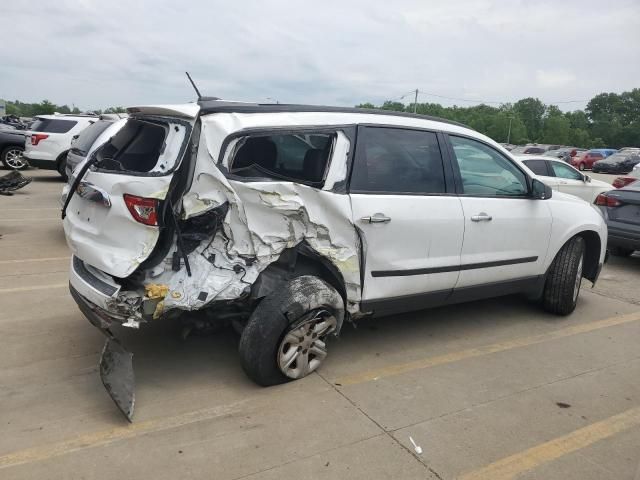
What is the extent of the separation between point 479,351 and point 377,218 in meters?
1.53

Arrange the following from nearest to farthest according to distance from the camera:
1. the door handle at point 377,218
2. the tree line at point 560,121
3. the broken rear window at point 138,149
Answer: the broken rear window at point 138,149
the door handle at point 377,218
the tree line at point 560,121

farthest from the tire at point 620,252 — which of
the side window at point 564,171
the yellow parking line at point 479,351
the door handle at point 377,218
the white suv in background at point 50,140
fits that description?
the white suv in background at point 50,140

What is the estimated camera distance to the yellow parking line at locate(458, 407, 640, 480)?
2.72 m

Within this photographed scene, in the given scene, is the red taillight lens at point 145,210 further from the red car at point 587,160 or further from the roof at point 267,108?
the red car at point 587,160

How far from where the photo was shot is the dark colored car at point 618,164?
109 feet

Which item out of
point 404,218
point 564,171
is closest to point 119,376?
point 404,218

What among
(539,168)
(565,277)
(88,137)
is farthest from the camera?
(539,168)

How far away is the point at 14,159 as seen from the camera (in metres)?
15.5

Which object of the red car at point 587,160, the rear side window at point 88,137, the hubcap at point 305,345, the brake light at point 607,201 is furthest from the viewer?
the red car at point 587,160

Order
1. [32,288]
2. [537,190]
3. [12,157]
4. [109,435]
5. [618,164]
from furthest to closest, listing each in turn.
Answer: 1. [618,164]
2. [12,157]
3. [32,288]
4. [537,190]
5. [109,435]

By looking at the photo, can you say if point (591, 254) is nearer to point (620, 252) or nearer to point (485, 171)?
point (485, 171)

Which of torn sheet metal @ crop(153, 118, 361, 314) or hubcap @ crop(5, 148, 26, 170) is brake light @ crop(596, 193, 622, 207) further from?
hubcap @ crop(5, 148, 26, 170)

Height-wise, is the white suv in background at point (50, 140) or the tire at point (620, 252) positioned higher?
the white suv in background at point (50, 140)

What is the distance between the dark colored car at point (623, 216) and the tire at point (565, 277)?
2.59 m
